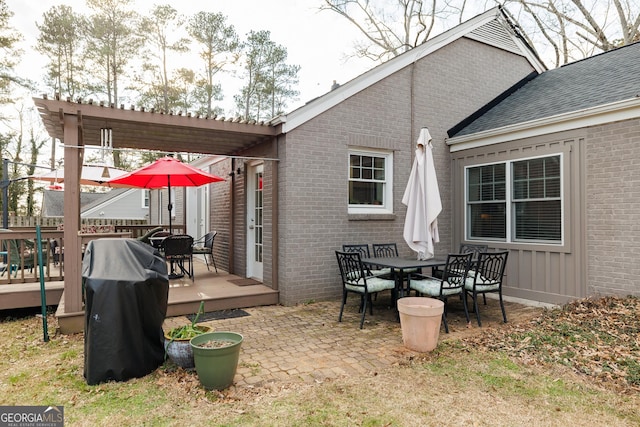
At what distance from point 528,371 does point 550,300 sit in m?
3.01

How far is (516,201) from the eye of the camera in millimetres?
6867

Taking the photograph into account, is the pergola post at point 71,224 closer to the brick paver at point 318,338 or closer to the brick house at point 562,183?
the brick paver at point 318,338

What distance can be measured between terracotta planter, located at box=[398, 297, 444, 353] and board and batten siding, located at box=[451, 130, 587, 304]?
3.10 metres

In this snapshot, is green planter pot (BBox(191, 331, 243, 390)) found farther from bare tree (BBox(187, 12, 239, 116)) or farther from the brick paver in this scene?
bare tree (BBox(187, 12, 239, 116))

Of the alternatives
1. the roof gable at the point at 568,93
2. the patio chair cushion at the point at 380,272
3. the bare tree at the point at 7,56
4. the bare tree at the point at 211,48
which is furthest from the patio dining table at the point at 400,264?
the bare tree at the point at 7,56

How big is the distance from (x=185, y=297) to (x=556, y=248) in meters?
6.02

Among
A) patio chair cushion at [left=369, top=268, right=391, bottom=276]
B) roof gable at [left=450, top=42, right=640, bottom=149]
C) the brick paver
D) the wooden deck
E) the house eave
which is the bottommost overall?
the brick paver

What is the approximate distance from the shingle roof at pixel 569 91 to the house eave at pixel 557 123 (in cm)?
16

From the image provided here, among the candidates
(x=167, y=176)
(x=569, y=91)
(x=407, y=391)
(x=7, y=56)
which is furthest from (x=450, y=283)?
(x=7, y=56)

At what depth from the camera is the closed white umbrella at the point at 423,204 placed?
5691 mm

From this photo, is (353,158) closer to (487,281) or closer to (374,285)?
(374,285)

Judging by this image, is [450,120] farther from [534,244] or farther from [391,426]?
[391,426]

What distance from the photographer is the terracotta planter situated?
162 inches

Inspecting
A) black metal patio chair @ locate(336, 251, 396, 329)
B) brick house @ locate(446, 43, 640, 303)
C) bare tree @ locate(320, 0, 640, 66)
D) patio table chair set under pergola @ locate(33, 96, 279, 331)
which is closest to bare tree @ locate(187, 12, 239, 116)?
bare tree @ locate(320, 0, 640, 66)
